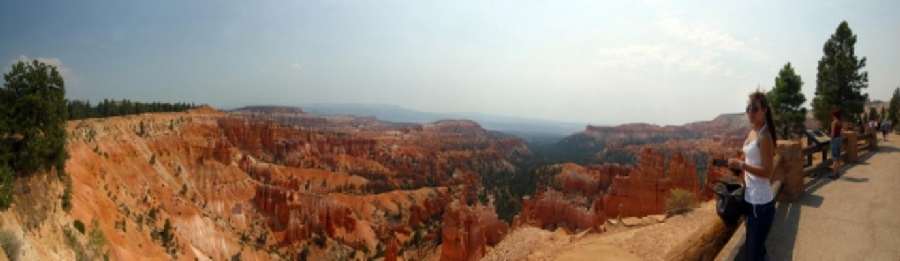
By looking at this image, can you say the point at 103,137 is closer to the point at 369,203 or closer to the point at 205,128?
the point at 205,128

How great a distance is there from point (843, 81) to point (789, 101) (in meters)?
2.63

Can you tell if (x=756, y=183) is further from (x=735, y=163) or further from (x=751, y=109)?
(x=751, y=109)

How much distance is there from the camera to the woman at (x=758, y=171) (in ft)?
12.7

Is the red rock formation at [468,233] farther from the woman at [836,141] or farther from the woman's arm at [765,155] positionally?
the woman's arm at [765,155]

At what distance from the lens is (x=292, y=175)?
203 feet

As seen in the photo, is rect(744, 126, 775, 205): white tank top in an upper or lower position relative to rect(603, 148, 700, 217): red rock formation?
upper

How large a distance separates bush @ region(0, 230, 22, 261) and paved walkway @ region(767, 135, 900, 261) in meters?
Answer: 19.2

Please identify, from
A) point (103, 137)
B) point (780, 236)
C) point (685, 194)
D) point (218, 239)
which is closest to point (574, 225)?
point (685, 194)

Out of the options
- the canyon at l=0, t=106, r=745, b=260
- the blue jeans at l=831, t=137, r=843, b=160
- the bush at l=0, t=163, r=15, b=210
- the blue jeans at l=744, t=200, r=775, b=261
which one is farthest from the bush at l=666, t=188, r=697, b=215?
the bush at l=0, t=163, r=15, b=210

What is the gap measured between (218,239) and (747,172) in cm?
3906

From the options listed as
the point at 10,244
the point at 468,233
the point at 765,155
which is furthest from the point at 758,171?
the point at 468,233

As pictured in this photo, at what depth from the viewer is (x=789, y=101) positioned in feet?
78.1

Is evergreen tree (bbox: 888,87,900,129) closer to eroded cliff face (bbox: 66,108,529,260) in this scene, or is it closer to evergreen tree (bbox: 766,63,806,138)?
evergreen tree (bbox: 766,63,806,138)

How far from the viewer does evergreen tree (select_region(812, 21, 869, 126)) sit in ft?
69.9
